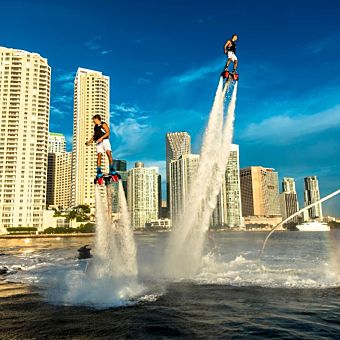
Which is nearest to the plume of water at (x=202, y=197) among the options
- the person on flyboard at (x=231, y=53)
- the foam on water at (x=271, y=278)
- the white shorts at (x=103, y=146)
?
the foam on water at (x=271, y=278)

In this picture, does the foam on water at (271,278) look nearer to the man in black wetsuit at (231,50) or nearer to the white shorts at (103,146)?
the white shorts at (103,146)

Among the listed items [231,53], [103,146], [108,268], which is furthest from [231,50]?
[108,268]

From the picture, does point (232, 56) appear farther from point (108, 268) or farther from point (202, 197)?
point (108, 268)

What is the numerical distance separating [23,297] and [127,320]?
13.8 m

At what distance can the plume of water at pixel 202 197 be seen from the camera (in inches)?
1774

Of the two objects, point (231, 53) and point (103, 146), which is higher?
point (231, 53)

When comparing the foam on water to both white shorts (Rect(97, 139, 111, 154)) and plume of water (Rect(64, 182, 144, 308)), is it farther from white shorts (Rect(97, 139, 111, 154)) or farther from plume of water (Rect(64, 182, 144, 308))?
white shorts (Rect(97, 139, 111, 154))

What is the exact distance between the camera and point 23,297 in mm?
32594

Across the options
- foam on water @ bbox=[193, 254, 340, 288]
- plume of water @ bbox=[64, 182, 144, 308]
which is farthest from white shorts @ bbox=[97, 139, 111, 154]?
foam on water @ bbox=[193, 254, 340, 288]

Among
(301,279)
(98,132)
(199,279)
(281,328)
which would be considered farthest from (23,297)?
(301,279)

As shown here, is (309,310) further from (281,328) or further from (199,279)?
(199,279)

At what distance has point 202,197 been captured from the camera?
45562 mm

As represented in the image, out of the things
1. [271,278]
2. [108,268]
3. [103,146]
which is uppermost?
[103,146]

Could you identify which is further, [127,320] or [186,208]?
[186,208]
